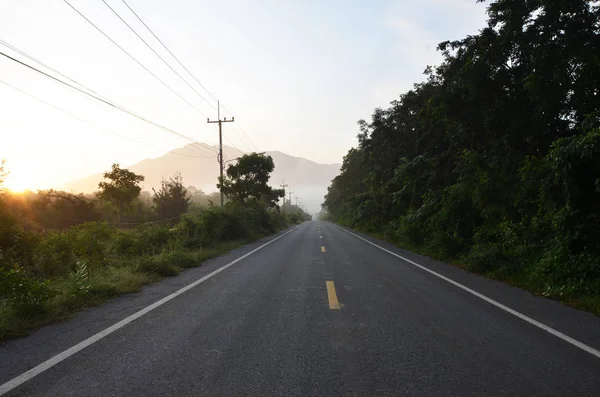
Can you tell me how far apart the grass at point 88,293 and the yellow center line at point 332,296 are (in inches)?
162

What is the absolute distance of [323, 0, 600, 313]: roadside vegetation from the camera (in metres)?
7.55

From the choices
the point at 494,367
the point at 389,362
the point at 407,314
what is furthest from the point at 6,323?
the point at 494,367

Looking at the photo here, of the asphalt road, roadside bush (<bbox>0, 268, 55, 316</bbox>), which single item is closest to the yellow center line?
the asphalt road

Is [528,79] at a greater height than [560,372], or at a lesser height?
greater

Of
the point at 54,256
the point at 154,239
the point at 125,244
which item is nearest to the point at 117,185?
the point at 154,239

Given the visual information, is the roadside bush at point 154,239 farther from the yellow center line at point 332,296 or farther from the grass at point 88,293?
the yellow center line at point 332,296

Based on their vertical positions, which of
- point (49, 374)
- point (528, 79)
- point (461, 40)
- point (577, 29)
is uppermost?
point (461, 40)

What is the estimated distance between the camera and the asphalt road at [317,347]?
311 centimetres

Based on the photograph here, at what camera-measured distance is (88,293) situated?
6410mm

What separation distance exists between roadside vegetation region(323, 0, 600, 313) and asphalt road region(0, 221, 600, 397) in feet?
6.95

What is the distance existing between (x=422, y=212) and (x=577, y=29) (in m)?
8.55

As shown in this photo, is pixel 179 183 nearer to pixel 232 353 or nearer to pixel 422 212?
pixel 422 212

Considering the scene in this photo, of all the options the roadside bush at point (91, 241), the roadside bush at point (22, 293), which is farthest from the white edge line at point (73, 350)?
the roadside bush at point (91, 241)

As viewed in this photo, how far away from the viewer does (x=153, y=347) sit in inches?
159
